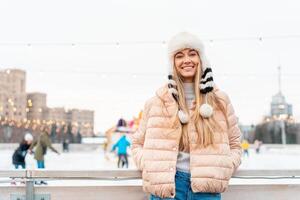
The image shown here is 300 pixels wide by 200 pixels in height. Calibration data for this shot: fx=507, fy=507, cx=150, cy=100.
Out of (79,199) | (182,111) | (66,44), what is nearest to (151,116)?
(182,111)

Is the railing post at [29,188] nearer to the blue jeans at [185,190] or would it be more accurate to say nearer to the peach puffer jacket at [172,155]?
the peach puffer jacket at [172,155]

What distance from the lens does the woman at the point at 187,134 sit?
7.98 feet

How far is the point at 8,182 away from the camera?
2943 mm

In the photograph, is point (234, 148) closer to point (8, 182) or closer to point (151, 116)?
point (151, 116)

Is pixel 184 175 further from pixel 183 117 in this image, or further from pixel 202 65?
pixel 202 65

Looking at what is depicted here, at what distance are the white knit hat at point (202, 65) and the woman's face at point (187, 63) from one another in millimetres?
24

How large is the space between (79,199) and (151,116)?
0.74 m

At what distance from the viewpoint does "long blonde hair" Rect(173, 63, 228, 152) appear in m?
2.46

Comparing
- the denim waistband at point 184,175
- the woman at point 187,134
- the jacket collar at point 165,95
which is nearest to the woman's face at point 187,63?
the woman at point 187,134

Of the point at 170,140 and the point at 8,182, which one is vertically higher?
the point at 170,140

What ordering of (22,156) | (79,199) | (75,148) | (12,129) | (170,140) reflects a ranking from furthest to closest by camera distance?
(12,129) < (75,148) < (22,156) < (79,199) < (170,140)

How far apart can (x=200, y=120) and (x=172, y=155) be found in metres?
0.23

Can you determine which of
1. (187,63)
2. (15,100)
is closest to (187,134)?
(187,63)

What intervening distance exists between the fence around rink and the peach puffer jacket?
35 centimetres
